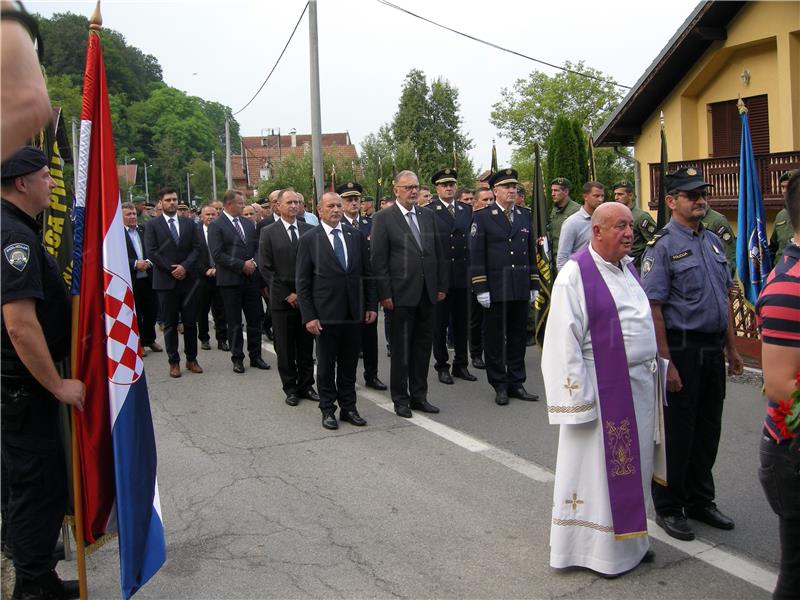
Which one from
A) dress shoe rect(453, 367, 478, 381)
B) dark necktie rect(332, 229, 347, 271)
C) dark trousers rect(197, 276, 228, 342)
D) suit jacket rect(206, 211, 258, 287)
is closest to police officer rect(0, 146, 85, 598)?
dark necktie rect(332, 229, 347, 271)

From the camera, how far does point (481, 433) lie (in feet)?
22.8

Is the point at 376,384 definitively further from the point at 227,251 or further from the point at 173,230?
the point at 173,230

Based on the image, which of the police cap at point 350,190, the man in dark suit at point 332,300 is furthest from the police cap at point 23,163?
the police cap at point 350,190

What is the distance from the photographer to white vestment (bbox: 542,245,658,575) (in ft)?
13.5

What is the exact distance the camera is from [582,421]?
13.4ft

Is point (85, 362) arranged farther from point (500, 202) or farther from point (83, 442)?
point (500, 202)

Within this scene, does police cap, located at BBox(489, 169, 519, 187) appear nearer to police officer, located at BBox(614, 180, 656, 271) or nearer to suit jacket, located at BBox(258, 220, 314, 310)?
police officer, located at BBox(614, 180, 656, 271)

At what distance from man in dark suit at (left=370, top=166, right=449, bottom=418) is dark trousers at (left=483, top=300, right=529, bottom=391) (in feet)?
2.40

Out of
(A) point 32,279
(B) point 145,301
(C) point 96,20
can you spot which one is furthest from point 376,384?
(C) point 96,20

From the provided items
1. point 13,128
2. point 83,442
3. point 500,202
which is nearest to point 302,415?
point 500,202

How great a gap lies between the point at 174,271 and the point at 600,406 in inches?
291

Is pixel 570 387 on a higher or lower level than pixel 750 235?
lower

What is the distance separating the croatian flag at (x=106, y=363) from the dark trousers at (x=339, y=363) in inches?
139

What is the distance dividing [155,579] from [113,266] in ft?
5.68
